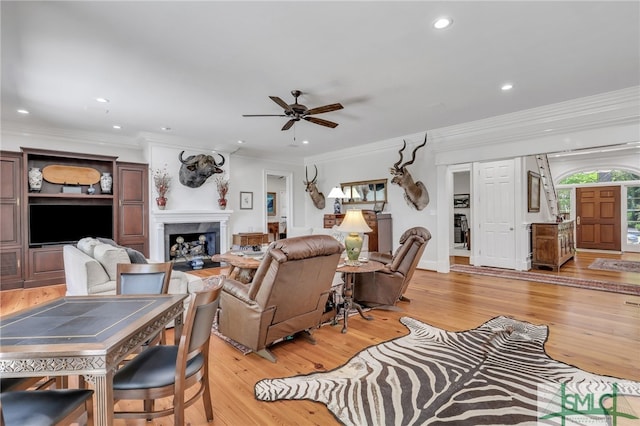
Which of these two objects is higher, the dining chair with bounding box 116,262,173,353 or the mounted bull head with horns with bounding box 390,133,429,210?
the mounted bull head with horns with bounding box 390,133,429,210

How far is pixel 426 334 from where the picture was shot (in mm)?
3111

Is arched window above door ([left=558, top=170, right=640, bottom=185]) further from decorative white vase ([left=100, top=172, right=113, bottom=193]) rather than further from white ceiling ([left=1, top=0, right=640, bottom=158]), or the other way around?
decorative white vase ([left=100, top=172, right=113, bottom=193])

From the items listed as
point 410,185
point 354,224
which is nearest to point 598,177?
point 410,185

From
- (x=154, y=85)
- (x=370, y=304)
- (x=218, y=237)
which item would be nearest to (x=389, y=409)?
(x=370, y=304)

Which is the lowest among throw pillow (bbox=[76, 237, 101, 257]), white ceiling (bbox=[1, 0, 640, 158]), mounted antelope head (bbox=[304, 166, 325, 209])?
throw pillow (bbox=[76, 237, 101, 257])

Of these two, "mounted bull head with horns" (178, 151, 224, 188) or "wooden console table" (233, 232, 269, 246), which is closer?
"mounted bull head with horns" (178, 151, 224, 188)

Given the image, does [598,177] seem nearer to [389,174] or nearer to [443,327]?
[389,174]

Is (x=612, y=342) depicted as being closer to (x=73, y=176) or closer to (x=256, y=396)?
(x=256, y=396)

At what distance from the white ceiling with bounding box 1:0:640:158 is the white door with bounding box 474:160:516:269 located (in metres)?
2.14

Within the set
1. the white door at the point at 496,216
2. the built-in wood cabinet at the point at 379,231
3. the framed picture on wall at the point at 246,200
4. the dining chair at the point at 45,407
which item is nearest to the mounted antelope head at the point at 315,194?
the framed picture on wall at the point at 246,200

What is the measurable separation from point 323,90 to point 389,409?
3480 mm

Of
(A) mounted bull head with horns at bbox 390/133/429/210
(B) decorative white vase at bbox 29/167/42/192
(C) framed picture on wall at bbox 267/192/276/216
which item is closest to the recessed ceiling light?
(A) mounted bull head with horns at bbox 390/133/429/210

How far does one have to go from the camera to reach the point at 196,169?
6.32m

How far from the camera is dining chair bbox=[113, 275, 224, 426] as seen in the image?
57.8 inches
